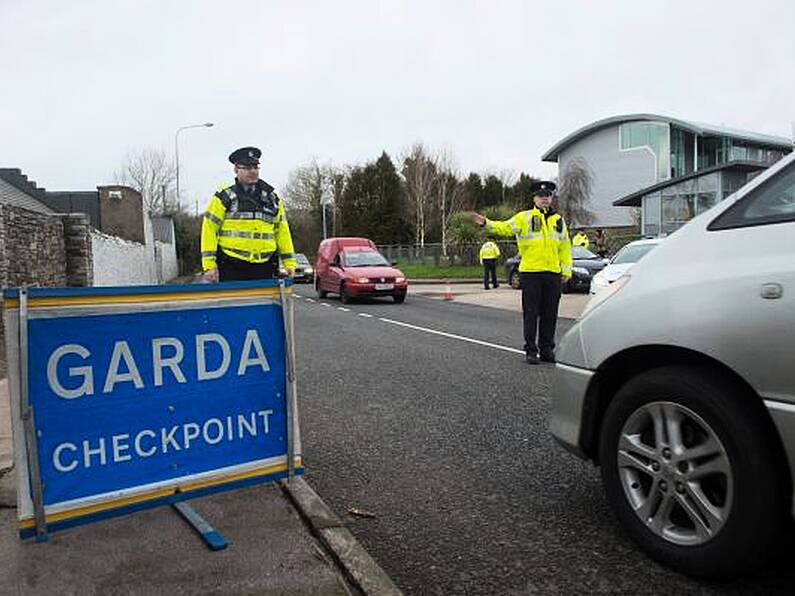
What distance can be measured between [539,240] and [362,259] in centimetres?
1225

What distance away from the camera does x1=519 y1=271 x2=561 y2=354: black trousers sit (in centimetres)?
759

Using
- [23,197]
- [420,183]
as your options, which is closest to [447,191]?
[420,183]

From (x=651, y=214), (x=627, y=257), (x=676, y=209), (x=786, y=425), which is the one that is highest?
(x=676, y=209)

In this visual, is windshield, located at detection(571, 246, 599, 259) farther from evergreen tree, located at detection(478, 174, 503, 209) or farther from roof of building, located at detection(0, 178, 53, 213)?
evergreen tree, located at detection(478, 174, 503, 209)

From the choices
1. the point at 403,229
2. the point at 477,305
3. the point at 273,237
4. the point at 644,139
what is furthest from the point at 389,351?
the point at 403,229

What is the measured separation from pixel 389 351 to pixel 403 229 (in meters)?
59.0

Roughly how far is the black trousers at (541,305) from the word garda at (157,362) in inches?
187

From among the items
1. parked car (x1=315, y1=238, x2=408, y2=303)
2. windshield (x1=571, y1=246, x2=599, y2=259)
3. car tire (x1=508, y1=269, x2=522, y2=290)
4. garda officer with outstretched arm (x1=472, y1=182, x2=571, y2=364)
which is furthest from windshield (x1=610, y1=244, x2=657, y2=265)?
car tire (x1=508, y1=269, x2=522, y2=290)

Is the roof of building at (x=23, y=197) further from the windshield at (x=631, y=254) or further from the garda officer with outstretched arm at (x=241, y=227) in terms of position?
the garda officer with outstretched arm at (x=241, y=227)

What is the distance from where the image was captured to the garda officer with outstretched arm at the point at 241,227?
5.09 m

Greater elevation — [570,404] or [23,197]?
[23,197]

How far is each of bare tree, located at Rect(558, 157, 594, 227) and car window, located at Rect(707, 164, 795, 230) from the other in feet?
186

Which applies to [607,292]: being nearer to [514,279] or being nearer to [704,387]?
[704,387]

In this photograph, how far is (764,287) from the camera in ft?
7.82
